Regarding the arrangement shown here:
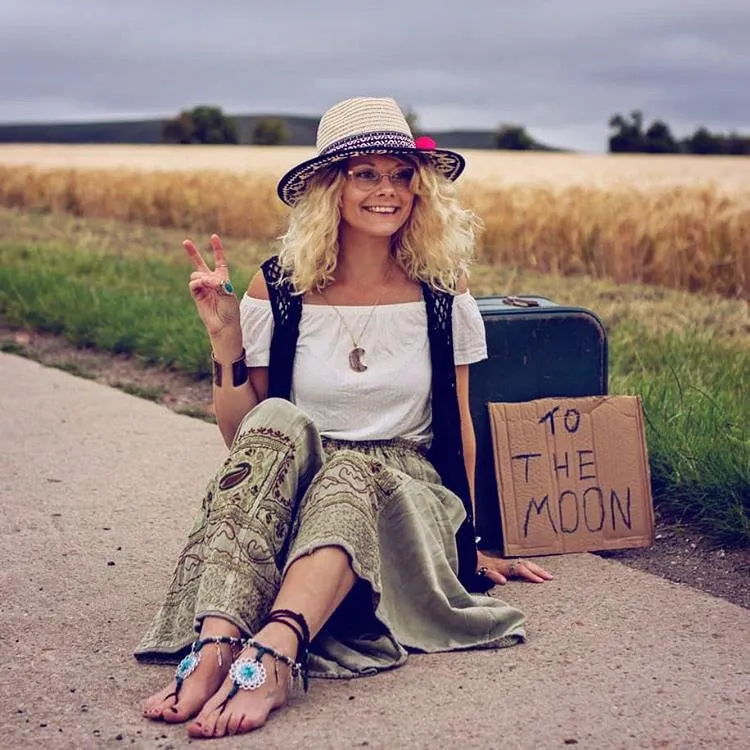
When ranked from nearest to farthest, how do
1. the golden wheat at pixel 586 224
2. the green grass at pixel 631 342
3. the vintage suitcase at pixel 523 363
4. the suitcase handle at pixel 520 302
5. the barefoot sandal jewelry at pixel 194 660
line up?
the barefoot sandal jewelry at pixel 194 660 → the vintage suitcase at pixel 523 363 → the suitcase handle at pixel 520 302 → the green grass at pixel 631 342 → the golden wheat at pixel 586 224

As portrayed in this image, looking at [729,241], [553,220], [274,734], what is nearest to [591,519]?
[274,734]

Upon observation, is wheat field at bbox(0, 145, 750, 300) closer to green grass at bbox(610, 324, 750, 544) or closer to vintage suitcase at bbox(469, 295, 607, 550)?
green grass at bbox(610, 324, 750, 544)

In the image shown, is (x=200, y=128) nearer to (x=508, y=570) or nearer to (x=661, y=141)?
(x=661, y=141)

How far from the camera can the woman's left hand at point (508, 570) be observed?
4.07 m

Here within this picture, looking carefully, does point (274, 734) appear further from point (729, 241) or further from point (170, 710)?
point (729, 241)

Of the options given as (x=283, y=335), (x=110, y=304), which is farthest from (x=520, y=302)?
(x=110, y=304)

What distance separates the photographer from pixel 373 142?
3.74m

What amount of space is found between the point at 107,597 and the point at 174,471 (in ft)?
4.84

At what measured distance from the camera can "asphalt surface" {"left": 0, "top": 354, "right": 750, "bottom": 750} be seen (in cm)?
296

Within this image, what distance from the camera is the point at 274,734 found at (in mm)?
2967

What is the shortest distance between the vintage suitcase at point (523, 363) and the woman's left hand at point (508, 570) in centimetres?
28

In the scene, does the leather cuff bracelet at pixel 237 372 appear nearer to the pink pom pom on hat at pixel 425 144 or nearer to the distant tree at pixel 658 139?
the pink pom pom on hat at pixel 425 144

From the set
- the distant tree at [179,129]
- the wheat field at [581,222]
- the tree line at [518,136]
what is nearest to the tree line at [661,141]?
the tree line at [518,136]

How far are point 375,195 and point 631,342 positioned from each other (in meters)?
3.45
